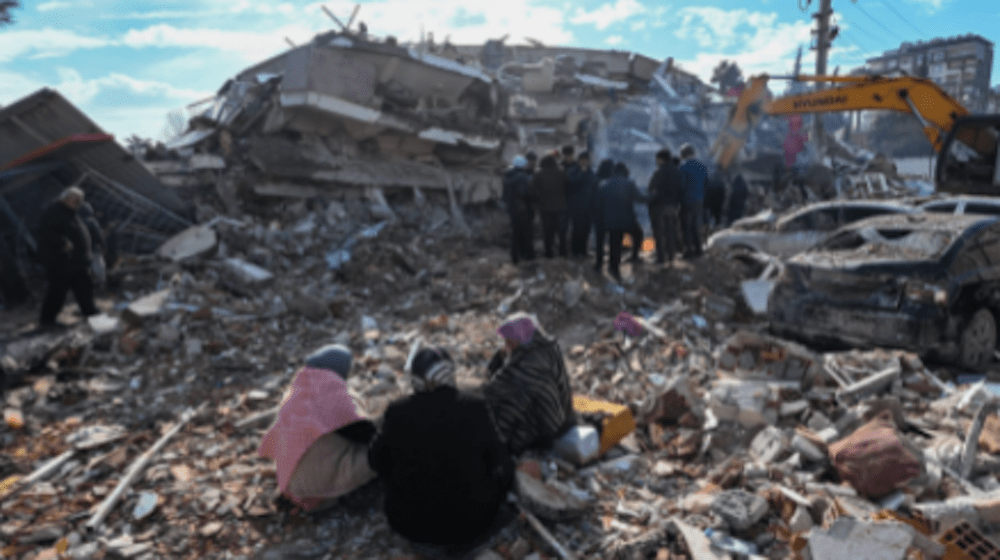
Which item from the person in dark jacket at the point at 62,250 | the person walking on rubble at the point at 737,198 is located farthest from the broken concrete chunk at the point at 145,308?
the person walking on rubble at the point at 737,198

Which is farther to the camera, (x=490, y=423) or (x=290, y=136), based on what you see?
(x=290, y=136)

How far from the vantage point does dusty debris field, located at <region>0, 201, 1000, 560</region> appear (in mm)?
3223

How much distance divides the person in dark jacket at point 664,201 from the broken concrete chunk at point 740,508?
572 centimetres

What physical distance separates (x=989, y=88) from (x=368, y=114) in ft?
153

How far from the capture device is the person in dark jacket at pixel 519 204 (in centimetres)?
897

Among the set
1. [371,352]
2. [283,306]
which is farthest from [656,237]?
[283,306]

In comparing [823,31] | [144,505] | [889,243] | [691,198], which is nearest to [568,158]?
[691,198]

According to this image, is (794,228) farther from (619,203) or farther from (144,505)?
(144,505)

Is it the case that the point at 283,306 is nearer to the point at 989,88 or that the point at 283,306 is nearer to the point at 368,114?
the point at 368,114

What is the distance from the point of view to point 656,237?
8742 millimetres

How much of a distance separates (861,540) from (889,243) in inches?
162

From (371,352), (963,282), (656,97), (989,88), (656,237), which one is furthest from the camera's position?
(989,88)

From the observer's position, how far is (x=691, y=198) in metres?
8.77

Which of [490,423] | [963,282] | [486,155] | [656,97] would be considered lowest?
[490,423]
